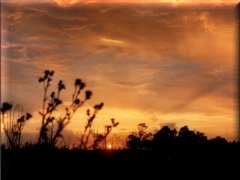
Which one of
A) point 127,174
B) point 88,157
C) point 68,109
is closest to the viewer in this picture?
point 68,109

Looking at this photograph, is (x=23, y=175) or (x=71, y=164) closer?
(x=23, y=175)

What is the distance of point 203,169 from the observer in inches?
379

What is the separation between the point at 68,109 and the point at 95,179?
1.89 meters

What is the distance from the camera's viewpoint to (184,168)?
947 centimetres

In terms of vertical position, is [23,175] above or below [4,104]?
below

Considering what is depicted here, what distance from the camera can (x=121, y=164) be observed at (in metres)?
8.93

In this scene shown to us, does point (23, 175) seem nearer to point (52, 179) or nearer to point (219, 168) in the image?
point (52, 179)

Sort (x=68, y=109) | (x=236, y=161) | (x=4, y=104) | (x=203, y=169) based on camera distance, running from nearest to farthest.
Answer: (x=4, y=104) → (x=68, y=109) → (x=203, y=169) → (x=236, y=161)

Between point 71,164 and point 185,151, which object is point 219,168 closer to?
point 185,151

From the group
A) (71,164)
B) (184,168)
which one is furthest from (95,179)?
(184,168)

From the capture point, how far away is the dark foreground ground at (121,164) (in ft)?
24.7

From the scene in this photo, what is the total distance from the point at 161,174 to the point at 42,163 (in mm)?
2399

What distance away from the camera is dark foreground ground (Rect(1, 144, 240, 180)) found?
7539mm

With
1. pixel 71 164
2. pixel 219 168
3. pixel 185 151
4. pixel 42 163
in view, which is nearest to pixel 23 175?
pixel 42 163
